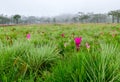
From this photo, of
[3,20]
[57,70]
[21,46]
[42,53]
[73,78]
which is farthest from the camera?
[3,20]

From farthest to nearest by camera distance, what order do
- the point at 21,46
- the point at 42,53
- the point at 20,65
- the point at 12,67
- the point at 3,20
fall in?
the point at 3,20
the point at 21,46
the point at 42,53
the point at 20,65
the point at 12,67

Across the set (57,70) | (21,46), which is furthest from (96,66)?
(21,46)

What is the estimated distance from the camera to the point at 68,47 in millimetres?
4738

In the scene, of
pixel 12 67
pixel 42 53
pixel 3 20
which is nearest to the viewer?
pixel 12 67

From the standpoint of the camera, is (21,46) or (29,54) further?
(21,46)

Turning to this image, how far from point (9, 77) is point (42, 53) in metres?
0.79

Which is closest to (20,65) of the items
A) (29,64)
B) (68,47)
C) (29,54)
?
(29,64)

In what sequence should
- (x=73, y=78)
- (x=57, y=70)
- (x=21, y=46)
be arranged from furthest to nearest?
(x=21, y=46), (x=57, y=70), (x=73, y=78)

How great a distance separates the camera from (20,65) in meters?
2.94

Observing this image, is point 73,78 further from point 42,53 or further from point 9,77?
point 42,53

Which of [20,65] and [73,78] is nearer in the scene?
[73,78]

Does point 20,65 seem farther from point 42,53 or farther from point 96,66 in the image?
point 96,66

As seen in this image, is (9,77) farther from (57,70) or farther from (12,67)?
(57,70)

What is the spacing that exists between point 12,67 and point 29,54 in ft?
1.99
